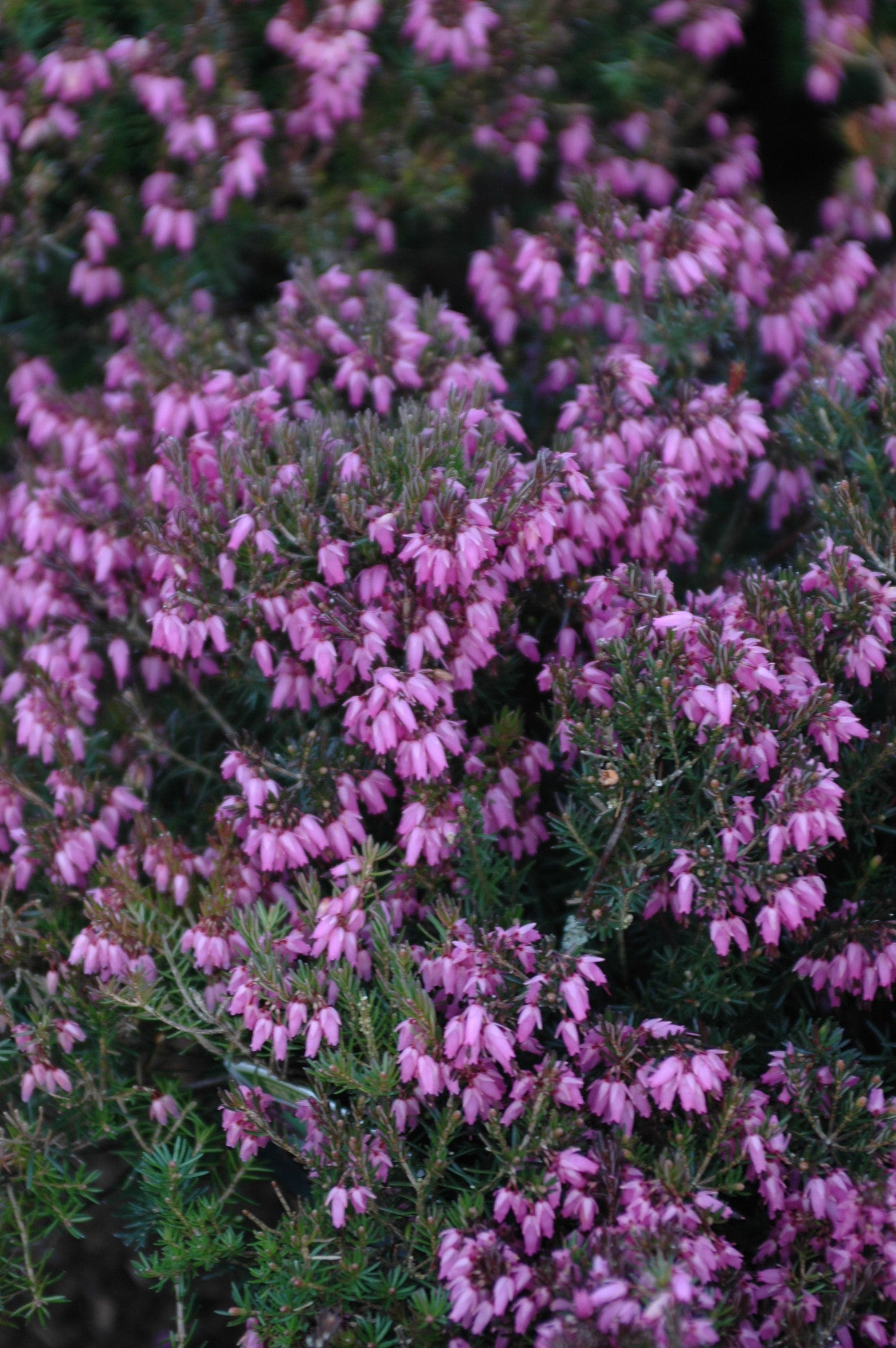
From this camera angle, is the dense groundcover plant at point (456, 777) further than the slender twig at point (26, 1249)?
No

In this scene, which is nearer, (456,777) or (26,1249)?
(26,1249)

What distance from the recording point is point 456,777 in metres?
2.55

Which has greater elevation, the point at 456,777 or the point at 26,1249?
the point at 456,777

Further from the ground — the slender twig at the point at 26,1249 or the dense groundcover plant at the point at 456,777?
the dense groundcover plant at the point at 456,777

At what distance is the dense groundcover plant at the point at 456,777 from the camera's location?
2.08 meters

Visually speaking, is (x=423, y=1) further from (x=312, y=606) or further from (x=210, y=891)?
(x=210, y=891)

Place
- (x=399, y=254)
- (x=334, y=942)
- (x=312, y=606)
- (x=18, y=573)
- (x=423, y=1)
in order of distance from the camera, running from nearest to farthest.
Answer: (x=334, y=942)
(x=312, y=606)
(x=18, y=573)
(x=423, y=1)
(x=399, y=254)

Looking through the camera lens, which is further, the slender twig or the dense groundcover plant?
the slender twig

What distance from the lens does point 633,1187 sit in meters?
1.97

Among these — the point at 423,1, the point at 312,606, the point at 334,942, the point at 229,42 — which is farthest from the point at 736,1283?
the point at 229,42

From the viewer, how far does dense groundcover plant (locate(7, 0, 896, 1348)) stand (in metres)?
2.08

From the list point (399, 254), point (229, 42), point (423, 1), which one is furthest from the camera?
point (399, 254)

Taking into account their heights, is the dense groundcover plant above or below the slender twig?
above

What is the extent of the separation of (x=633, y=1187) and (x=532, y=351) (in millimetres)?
2405
